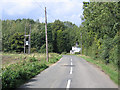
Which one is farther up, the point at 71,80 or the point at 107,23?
the point at 107,23

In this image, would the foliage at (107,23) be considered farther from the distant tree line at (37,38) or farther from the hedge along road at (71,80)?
the distant tree line at (37,38)

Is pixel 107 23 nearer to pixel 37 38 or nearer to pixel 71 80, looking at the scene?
pixel 71 80

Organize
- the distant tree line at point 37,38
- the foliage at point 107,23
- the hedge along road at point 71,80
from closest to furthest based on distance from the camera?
the hedge along road at point 71,80
the foliage at point 107,23
the distant tree line at point 37,38

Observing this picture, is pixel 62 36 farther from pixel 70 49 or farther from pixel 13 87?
pixel 13 87

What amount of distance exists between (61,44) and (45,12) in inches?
2275

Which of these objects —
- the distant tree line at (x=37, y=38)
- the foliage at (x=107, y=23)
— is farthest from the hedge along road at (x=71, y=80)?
the distant tree line at (x=37, y=38)

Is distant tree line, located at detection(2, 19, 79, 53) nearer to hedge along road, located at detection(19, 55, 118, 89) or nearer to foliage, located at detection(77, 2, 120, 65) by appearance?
foliage, located at detection(77, 2, 120, 65)

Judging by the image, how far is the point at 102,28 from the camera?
80.6ft

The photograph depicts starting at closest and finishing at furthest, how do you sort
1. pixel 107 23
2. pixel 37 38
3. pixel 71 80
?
pixel 71 80 < pixel 107 23 < pixel 37 38

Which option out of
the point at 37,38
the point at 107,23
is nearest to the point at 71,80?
the point at 107,23

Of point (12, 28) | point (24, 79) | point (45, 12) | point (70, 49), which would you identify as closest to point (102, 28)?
point (45, 12)

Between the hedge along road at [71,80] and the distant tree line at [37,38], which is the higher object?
the distant tree line at [37,38]

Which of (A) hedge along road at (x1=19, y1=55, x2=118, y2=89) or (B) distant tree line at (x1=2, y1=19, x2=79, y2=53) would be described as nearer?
(A) hedge along road at (x1=19, y1=55, x2=118, y2=89)

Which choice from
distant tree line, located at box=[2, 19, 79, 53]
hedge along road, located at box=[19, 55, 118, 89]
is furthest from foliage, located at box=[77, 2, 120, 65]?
distant tree line, located at box=[2, 19, 79, 53]
